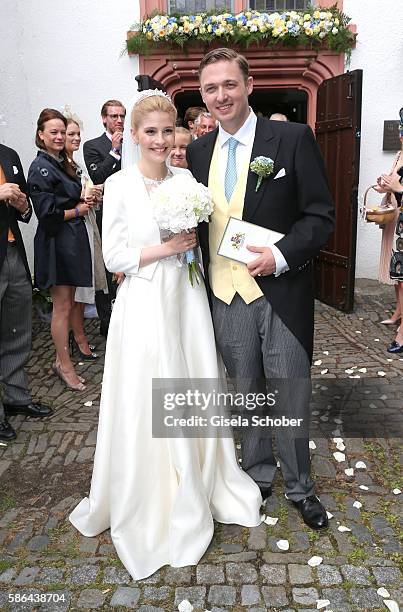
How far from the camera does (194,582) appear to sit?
2539 millimetres

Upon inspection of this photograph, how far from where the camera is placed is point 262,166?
252cm

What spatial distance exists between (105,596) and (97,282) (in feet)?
10.5

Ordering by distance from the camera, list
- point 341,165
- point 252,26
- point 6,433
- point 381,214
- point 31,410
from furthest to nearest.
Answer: point 252,26
point 341,165
point 381,214
point 31,410
point 6,433

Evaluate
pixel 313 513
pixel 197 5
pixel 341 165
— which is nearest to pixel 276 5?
pixel 197 5

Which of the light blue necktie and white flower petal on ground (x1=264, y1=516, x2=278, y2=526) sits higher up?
the light blue necktie

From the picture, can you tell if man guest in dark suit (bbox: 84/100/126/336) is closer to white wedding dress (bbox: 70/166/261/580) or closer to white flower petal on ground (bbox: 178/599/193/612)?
white wedding dress (bbox: 70/166/261/580)

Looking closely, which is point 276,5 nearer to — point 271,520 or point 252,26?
point 252,26

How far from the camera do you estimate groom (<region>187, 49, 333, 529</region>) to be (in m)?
2.60

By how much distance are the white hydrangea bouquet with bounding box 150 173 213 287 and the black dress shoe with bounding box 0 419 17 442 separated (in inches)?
88.0

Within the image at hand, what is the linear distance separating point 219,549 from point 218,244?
1524 millimetres

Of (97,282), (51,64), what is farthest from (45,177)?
(51,64)

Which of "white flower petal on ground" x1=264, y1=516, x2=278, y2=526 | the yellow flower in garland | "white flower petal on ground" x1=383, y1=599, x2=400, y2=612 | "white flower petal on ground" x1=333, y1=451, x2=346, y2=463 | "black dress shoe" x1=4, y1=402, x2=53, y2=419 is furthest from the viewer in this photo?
the yellow flower in garland

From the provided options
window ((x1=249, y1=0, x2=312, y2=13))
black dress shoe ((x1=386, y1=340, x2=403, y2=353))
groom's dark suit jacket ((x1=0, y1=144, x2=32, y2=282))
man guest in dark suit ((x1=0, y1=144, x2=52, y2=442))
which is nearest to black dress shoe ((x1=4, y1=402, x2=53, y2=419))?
man guest in dark suit ((x1=0, y1=144, x2=52, y2=442))

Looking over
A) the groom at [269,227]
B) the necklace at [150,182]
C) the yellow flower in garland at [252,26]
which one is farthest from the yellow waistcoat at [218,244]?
the yellow flower in garland at [252,26]
